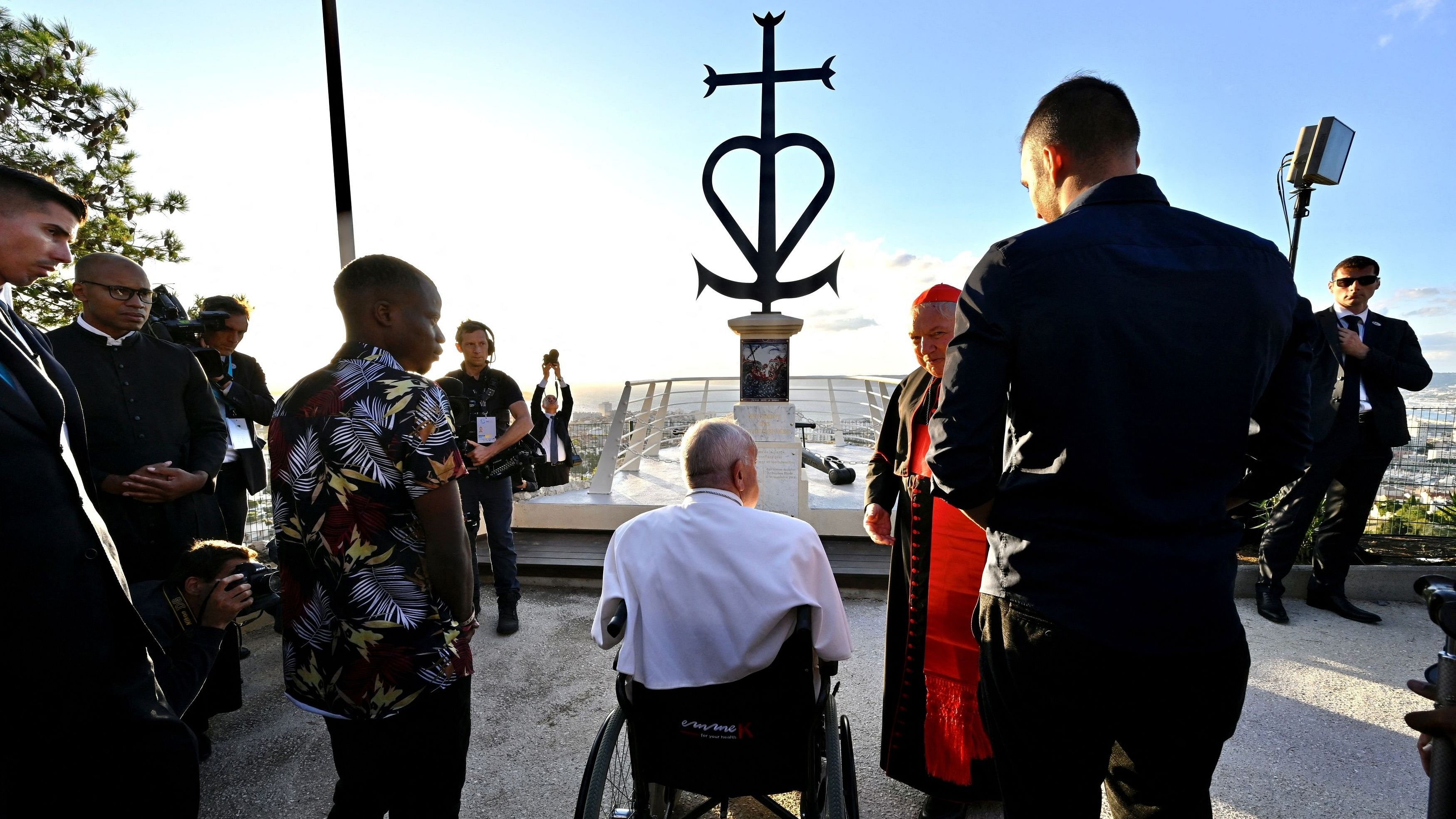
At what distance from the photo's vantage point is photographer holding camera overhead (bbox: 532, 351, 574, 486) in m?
5.06

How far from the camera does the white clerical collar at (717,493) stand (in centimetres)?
A: 158

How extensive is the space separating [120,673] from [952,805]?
7.73 ft

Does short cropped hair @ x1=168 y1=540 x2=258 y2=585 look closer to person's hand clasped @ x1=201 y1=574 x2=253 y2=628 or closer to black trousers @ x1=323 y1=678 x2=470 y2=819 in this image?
person's hand clasped @ x1=201 y1=574 x2=253 y2=628

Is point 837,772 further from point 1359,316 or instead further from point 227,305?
point 1359,316

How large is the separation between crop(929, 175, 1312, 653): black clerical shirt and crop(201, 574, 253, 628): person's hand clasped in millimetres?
1708

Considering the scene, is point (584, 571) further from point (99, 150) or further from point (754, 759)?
point (99, 150)

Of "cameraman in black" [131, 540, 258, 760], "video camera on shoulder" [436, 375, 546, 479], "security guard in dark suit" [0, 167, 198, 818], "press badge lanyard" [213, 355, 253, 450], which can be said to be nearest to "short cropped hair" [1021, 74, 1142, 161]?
"security guard in dark suit" [0, 167, 198, 818]

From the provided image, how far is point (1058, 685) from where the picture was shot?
115 centimetres

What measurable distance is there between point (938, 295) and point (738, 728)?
1.61 metres

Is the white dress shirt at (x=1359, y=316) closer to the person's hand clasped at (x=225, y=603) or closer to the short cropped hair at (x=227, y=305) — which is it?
the person's hand clasped at (x=225, y=603)

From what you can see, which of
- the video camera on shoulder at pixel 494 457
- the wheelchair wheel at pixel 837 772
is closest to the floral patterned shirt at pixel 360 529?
the wheelchair wheel at pixel 837 772

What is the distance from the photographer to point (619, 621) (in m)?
1.54

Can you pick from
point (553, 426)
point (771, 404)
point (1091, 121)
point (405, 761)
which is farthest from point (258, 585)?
point (771, 404)

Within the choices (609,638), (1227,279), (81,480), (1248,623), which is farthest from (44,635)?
(1248,623)
